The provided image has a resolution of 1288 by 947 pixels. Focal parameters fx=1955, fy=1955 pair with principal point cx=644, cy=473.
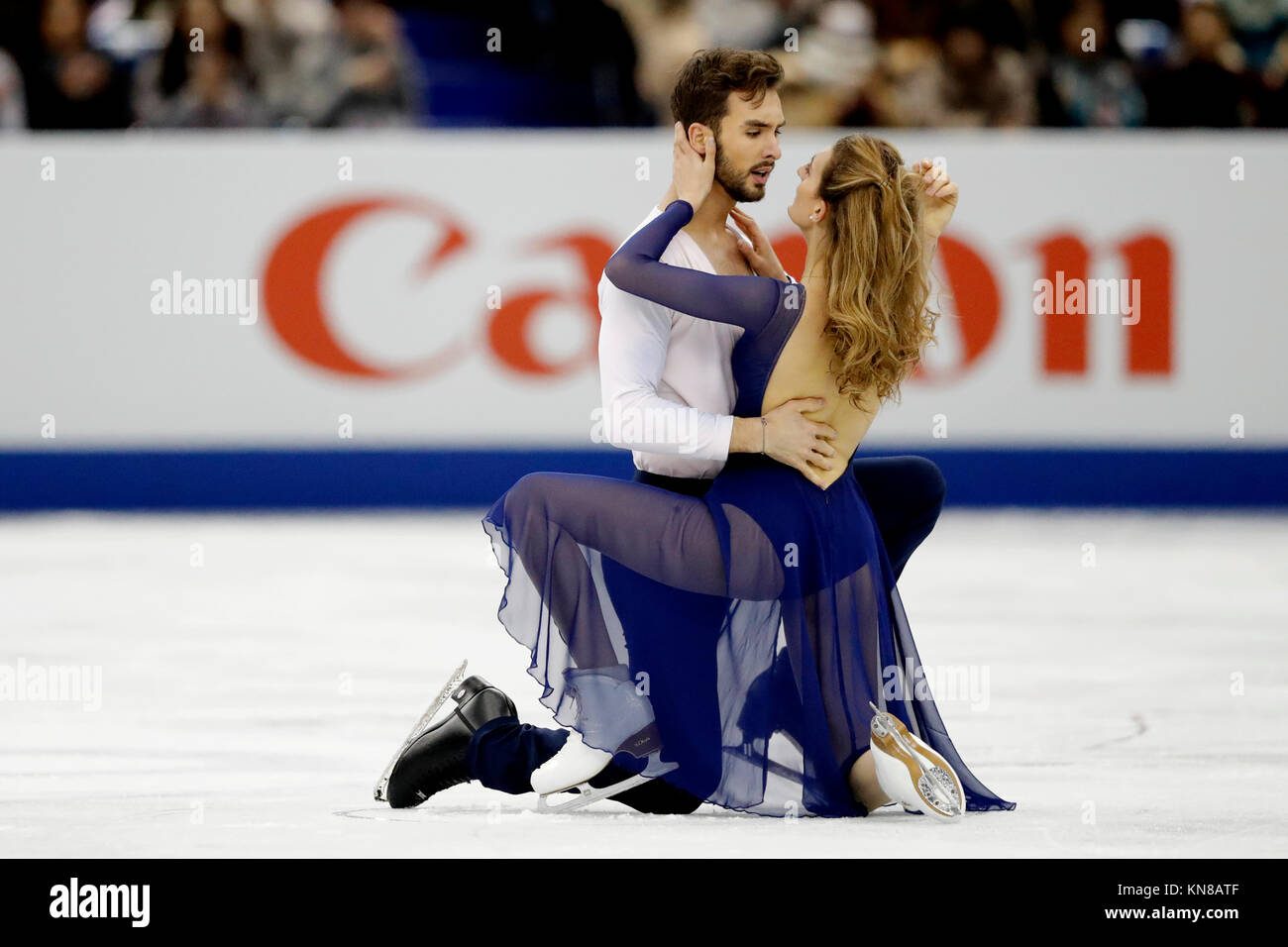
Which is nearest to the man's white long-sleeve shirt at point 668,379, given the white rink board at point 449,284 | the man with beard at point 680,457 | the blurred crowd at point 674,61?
the man with beard at point 680,457

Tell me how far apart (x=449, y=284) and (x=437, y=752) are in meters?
5.17

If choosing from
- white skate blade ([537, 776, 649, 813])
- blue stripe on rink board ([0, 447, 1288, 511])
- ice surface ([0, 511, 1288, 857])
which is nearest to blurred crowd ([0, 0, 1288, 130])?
blue stripe on rink board ([0, 447, 1288, 511])

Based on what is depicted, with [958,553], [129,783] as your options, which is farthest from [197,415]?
[129,783]

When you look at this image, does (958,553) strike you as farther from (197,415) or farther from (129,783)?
(129,783)

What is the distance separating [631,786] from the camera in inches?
139

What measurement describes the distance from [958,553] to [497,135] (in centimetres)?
287

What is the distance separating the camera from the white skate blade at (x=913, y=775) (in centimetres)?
336

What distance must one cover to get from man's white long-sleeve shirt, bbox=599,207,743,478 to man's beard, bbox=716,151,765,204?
Answer: 122 millimetres

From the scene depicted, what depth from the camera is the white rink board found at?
28.0 feet

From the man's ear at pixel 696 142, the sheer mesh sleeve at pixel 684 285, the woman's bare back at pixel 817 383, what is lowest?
the woman's bare back at pixel 817 383

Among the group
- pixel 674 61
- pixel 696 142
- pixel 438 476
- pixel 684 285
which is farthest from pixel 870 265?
pixel 674 61

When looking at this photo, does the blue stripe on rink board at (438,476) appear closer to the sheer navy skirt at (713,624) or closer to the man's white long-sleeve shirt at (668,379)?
the man's white long-sleeve shirt at (668,379)

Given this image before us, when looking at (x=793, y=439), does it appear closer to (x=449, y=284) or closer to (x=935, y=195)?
(x=935, y=195)

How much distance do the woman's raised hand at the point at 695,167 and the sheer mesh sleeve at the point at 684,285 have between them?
11 cm
